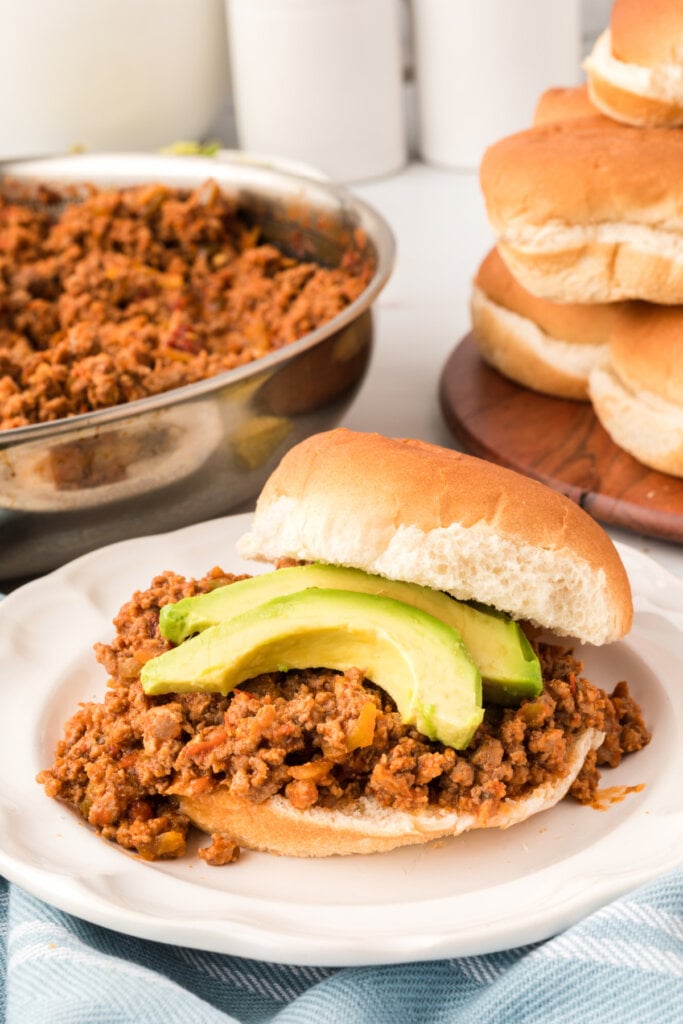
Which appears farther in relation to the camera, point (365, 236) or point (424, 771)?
point (365, 236)

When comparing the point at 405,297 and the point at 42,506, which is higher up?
the point at 42,506

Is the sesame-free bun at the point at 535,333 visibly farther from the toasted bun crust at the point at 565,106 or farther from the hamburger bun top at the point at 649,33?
the hamburger bun top at the point at 649,33

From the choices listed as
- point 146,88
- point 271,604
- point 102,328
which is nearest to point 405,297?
point 102,328

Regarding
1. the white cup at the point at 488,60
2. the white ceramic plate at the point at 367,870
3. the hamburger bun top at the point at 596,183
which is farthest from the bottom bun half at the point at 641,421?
the white cup at the point at 488,60

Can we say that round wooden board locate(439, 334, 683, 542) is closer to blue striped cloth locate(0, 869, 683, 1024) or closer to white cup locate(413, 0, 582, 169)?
blue striped cloth locate(0, 869, 683, 1024)

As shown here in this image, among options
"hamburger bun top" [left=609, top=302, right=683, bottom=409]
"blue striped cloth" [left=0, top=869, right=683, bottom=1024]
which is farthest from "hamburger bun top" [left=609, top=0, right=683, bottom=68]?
"blue striped cloth" [left=0, top=869, right=683, bottom=1024]

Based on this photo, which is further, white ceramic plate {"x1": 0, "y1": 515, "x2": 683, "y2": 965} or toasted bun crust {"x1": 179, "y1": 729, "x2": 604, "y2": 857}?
toasted bun crust {"x1": 179, "y1": 729, "x2": 604, "y2": 857}

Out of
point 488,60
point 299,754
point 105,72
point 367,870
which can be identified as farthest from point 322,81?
point 367,870

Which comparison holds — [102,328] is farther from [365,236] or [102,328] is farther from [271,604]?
[271,604]
